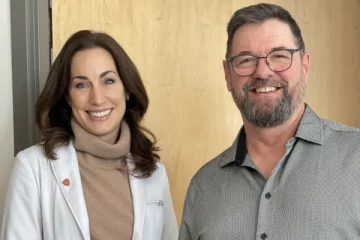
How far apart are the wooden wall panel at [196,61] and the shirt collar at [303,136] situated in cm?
79

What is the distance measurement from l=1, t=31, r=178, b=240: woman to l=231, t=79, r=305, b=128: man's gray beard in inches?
23.6

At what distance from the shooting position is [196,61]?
2.26 meters

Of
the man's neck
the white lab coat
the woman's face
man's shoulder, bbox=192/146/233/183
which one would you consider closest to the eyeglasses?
the man's neck

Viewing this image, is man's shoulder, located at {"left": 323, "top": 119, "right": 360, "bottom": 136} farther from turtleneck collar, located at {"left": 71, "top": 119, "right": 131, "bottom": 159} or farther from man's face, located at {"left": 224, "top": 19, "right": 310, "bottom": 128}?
turtleneck collar, located at {"left": 71, "top": 119, "right": 131, "bottom": 159}

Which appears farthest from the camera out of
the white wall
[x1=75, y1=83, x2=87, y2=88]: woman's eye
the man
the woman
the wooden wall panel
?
the wooden wall panel

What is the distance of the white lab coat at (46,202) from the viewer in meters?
1.56

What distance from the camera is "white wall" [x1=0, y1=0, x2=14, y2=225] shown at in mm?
1818

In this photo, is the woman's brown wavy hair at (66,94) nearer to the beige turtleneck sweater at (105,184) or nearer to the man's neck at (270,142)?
the beige turtleneck sweater at (105,184)

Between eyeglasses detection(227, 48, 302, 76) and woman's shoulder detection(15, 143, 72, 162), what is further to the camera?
woman's shoulder detection(15, 143, 72, 162)

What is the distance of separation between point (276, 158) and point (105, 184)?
26.7 inches

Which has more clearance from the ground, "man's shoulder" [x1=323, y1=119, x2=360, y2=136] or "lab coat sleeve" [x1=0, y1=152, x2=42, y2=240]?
"man's shoulder" [x1=323, y1=119, x2=360, y2=136]

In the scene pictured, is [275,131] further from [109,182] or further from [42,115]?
[42,115]

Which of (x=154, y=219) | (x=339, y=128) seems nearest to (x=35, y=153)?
(x=154, y=219)

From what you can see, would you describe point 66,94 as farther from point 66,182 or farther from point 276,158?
point 276,158
